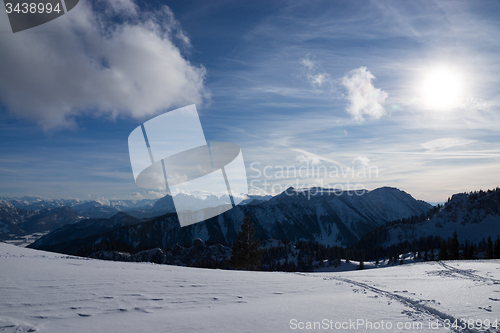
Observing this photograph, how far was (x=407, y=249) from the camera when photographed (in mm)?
169000

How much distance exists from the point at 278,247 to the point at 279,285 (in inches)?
6574

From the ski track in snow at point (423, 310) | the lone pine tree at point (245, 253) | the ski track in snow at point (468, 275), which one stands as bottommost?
the lone pine tree at point (245, 253)

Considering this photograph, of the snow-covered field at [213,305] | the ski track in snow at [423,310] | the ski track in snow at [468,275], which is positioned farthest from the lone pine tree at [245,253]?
the ski track in snow at [423,310]

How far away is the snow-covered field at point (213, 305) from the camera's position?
5.77m

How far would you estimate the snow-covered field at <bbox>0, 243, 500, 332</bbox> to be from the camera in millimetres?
5766

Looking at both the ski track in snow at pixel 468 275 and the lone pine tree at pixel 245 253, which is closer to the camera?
the ski track in snow at pixel 468 275

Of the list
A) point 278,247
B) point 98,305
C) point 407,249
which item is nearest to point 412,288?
point 98,305

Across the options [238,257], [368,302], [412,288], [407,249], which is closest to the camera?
[368,302]

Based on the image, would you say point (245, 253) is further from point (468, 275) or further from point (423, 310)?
point (423, 310)

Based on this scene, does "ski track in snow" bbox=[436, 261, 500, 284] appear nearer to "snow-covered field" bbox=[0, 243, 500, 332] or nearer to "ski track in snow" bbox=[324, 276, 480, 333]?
"snow-covered field" bbox=[0, 243, 500, 332]

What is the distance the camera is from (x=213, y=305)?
7.73 metres

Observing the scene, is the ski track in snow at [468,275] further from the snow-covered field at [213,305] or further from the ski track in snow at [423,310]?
the ski track in snow at [423,310]

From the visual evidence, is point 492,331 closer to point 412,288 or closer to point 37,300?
point 412,288

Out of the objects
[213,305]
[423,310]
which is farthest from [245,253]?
[423,310]
